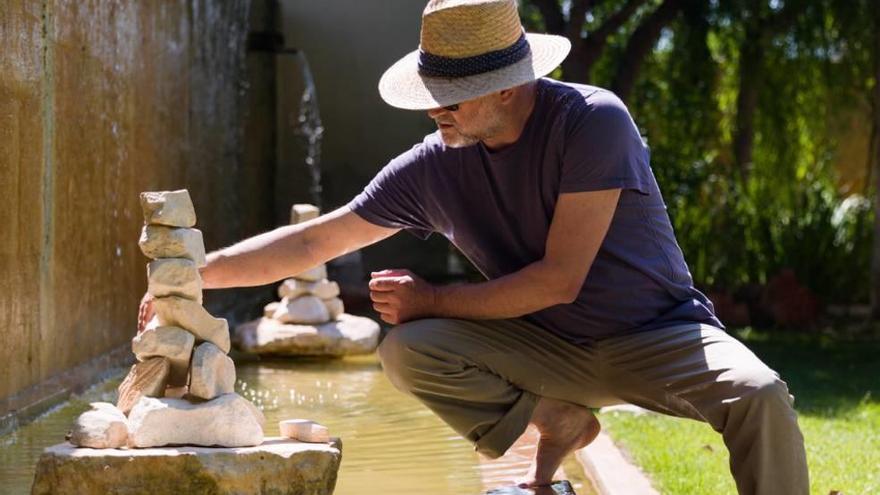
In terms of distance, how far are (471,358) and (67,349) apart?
3.20m

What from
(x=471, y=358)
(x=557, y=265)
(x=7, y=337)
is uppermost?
(x=557, y=265)

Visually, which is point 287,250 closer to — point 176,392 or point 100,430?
point 176,392

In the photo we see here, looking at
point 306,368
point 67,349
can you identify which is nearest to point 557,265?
point 67,349

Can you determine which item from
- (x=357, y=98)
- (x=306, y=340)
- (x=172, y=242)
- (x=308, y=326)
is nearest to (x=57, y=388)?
(x=306, y=340)

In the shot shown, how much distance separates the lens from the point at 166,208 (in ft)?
13.1

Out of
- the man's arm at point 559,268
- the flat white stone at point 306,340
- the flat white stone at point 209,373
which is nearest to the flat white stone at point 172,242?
the flat white stone at point 209,373

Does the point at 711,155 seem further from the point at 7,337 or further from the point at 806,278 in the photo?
the point at 7,337

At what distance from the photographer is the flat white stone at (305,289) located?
321 inches

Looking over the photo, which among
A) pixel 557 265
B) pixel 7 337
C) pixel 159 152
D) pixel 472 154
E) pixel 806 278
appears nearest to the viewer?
pixel 557 265

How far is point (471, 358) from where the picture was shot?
3.88m

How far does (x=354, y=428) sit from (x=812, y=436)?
1738mm

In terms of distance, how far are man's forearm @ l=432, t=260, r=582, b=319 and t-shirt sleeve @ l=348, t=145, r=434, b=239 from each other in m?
0.32

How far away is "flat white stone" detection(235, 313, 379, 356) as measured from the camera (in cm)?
789

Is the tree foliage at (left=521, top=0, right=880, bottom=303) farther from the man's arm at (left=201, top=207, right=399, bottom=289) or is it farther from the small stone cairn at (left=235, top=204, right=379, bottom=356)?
the man's arm at (left=201, top=207, right=399, bottom=289)
